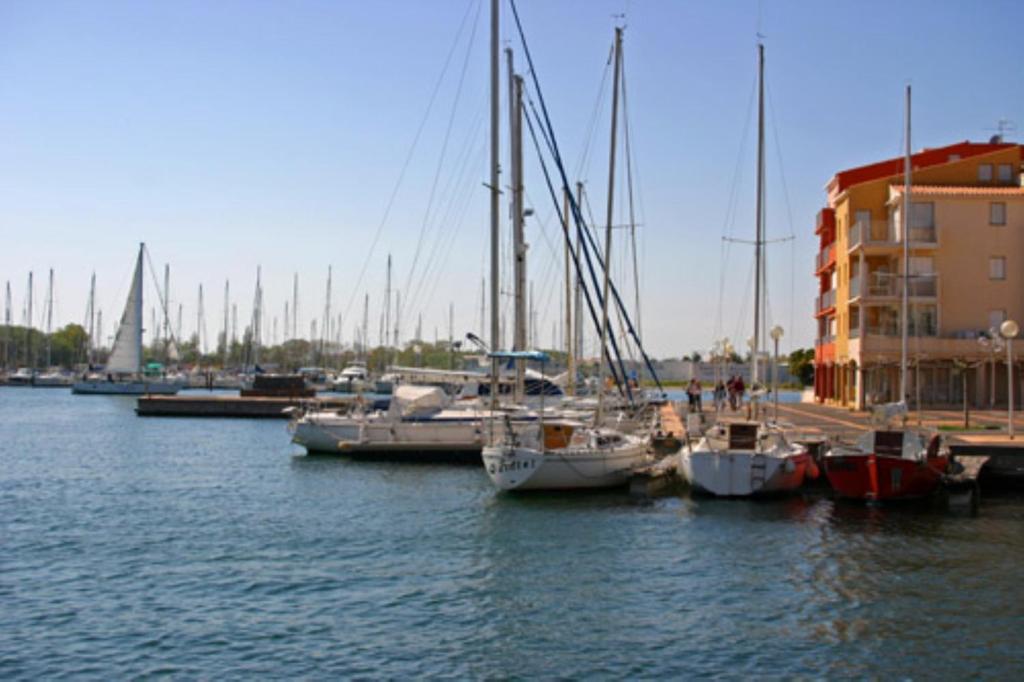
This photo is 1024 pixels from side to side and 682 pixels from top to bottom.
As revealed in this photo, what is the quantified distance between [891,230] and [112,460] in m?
40.0

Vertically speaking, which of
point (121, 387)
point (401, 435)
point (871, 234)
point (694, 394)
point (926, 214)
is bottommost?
point (401, 435)

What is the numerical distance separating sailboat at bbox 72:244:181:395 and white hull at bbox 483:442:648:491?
82263 millimetres

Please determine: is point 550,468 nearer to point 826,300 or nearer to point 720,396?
point 720,396

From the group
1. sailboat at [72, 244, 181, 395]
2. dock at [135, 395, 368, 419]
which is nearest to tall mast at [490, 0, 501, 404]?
dock at [135, 395, 368, 419]

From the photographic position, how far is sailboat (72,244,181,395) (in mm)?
110125

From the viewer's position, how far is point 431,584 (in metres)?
21.8

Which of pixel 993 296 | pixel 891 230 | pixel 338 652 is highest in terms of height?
pixel 891 230

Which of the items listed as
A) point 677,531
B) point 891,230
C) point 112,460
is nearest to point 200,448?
point 112,460

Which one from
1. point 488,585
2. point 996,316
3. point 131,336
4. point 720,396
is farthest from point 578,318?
point 131,336

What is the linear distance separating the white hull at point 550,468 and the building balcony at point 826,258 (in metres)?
36.0

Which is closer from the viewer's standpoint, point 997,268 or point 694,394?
point 694,394

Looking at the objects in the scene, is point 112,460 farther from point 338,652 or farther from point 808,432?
point 338,652

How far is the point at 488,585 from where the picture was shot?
2184 centimetres

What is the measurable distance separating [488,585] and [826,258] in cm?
5112
